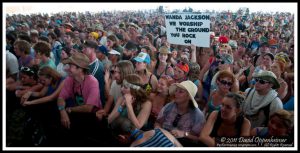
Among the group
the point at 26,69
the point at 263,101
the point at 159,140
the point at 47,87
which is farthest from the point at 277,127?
the point at 26,69

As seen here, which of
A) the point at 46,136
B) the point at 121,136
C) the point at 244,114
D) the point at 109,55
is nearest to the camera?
the point at 244,114

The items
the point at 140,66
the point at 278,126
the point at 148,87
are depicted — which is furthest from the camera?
the point at 140,66

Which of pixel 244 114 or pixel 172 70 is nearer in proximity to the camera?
pixel 244 114

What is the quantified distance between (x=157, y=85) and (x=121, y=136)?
813 mm

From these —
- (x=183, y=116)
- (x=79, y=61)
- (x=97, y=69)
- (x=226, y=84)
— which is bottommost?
(x=183, y=116)

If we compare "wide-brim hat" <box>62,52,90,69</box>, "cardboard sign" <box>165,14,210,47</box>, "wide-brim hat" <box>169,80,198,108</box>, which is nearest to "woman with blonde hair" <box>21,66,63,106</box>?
"wide-brim hat" <box>62,52,90,69</box>

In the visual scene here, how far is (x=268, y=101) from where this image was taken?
378 cm

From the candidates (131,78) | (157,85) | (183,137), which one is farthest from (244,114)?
(131,78)

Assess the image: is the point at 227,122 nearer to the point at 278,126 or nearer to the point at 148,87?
the point at 278,126

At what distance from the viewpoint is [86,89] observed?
4.28 metres

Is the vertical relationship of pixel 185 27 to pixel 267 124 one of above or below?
above

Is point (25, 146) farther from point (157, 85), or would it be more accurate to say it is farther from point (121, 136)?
point (157, 85)

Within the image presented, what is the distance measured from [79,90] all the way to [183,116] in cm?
146

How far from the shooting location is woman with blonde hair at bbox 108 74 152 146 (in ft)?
12.7
